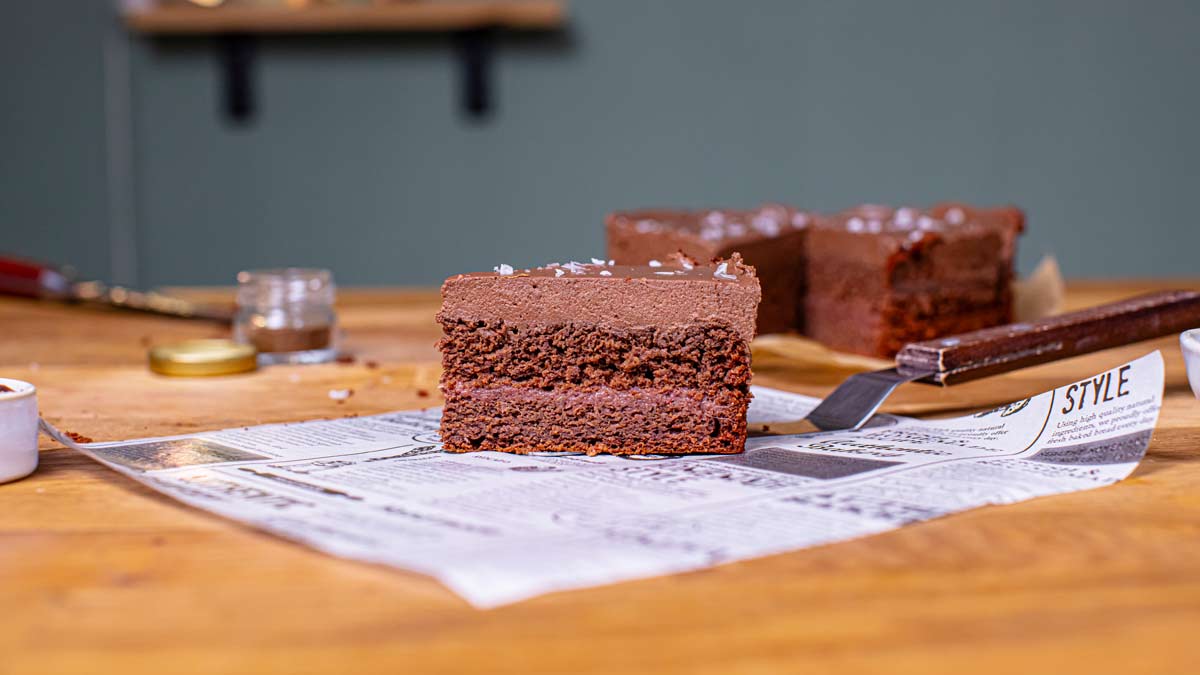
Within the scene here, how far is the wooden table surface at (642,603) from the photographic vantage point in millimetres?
1039

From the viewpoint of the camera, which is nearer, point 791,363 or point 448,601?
point 448,601

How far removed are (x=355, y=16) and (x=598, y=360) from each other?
147 inches

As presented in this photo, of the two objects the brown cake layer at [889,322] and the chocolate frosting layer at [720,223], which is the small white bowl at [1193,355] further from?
the chocolate frosting layer at [720,223]

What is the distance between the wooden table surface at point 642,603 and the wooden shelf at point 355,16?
12.4 ft

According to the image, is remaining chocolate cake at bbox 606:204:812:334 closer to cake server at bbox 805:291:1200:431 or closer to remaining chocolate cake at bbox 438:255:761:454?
cake server at bbox 805:291:1200:431

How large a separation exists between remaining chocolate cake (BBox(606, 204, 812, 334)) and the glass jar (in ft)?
2.57

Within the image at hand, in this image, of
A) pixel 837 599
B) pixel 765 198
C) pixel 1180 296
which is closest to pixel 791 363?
pixel 1180 296

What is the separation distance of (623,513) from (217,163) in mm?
→ 4659

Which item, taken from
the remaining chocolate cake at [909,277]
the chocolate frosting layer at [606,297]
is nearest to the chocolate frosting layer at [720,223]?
the remaining chocolate cake at [909,277]

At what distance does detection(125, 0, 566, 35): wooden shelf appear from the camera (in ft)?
16.8

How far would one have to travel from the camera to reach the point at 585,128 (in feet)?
18.2

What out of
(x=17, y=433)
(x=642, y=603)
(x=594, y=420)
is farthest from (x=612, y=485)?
(x=17, y=433)

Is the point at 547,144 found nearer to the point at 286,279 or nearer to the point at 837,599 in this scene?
the point at 286,279

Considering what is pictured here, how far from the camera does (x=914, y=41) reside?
5.52m
